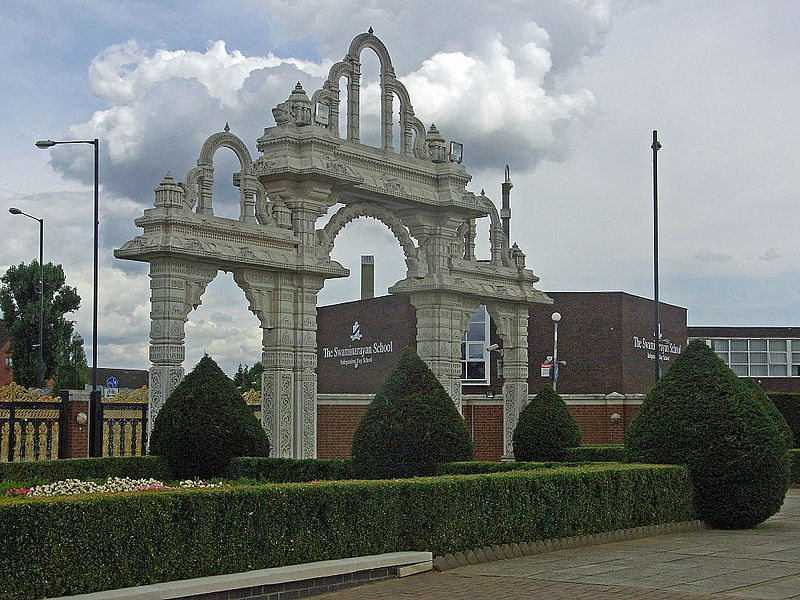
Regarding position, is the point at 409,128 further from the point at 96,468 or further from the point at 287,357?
the point at 96,468

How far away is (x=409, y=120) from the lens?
1000 inches

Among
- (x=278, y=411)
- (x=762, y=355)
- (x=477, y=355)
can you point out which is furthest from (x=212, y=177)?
(x=762, y=355)

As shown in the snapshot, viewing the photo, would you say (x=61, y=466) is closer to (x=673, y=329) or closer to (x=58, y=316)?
(x=58, y=316)

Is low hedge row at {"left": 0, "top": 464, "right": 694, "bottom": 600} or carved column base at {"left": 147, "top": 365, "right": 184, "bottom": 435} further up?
carved column base at {"left": 147, "top": 365, "right": 184, "bottom": 435}

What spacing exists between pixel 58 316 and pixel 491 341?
18497 mm

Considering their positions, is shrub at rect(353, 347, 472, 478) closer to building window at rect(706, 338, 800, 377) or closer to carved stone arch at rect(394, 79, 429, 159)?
carved stone arch at rect(394, 79, 429, 159)

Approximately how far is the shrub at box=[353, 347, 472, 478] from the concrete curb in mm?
2777

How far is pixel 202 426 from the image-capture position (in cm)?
1723

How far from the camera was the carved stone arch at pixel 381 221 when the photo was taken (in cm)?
2344

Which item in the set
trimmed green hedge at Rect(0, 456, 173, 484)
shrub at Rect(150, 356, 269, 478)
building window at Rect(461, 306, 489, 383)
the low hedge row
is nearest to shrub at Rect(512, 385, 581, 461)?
shrub at Rect(150, 356, 269, 478)

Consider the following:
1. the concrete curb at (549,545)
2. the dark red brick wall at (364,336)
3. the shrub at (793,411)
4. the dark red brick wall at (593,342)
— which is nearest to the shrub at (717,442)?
the concrete curb at (549,545)

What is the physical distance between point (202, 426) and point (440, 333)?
9.56m

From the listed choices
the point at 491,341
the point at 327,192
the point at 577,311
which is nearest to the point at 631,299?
the point at 577,311

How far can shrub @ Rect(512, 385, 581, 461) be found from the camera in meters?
23.2
